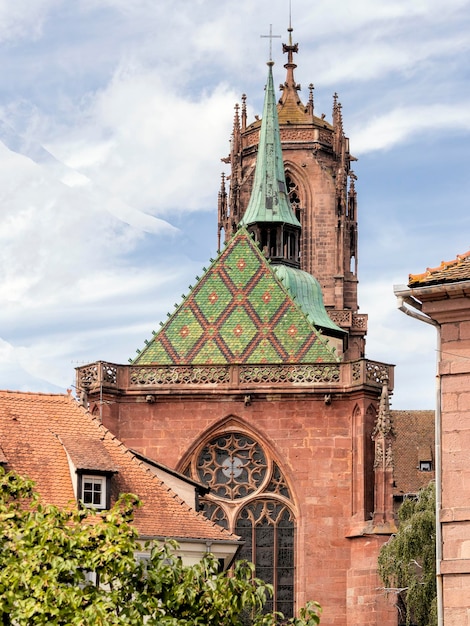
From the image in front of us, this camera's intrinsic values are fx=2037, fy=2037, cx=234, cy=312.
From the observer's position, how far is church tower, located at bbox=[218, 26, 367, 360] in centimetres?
7306

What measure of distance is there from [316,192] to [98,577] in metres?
54.3

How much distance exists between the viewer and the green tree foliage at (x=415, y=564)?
39.6 m

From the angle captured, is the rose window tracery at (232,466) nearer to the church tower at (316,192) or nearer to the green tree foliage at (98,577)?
the green tree foliage at (98,577)

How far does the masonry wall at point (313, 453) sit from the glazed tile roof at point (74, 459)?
12146 millimetres

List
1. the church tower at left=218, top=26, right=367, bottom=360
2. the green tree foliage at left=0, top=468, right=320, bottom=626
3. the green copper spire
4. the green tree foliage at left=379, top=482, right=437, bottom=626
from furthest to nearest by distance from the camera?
the church tower at left=218, top=26, right=367, bottom=360, the green copper spire, the green tree foliage at left=379, top=482, right=437, bottom=626, the green tree foliage at left=0, top=468, right=320, bottom=626

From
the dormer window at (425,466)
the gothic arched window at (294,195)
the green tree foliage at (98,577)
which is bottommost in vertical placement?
the green tree foliage at (98,577)

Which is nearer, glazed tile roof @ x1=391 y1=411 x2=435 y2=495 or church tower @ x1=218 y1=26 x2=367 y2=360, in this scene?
glazed tile roof @ x1=391 y1=411 x2=435 y2=495

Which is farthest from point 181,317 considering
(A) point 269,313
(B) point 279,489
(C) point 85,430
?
(C) point 85,430

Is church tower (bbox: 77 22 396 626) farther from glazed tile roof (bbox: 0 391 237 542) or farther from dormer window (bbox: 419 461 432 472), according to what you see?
dormer window (bbox: 419 461 432 472)

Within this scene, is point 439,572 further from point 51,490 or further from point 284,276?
point 284,276

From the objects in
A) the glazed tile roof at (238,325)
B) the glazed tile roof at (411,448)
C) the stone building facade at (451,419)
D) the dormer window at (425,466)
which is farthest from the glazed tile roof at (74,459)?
the dormer window at (425,466)

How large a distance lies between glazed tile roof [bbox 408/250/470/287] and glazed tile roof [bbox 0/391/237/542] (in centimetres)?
844

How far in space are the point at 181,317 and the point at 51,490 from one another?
16.8 metres

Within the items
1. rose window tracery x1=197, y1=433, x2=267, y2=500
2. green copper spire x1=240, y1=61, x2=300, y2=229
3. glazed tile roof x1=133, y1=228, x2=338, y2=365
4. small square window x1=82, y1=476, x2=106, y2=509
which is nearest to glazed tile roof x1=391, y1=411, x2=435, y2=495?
green copper spire x1=240, y1=61, x2=300, y2=229
